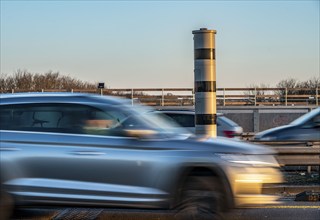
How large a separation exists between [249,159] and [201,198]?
27.1 inches

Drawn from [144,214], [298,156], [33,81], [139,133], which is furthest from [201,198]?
[33,81]

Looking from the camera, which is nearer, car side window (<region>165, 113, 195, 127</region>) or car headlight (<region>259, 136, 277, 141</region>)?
car headlight (<region>259, 136, 277, 141</region>)

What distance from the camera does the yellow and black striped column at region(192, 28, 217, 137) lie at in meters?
11.5

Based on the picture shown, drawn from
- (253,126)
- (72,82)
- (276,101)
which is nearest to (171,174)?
(253,126)

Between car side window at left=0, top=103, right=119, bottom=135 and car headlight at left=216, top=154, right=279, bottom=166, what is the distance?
4.31 feet

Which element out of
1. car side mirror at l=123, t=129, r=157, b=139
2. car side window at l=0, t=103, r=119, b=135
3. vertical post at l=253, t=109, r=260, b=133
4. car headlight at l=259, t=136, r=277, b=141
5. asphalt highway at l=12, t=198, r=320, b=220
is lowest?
asphalt highway at l=12, t=198, r=320, b=220

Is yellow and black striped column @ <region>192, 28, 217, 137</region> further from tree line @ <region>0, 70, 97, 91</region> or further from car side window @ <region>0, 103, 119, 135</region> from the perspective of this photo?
tree line @ <region>0, 70, 97, 91</region>

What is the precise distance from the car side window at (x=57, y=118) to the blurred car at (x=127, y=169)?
14 mm

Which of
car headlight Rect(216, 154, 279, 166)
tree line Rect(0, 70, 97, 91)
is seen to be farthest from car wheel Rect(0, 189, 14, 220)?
tree line Rect(0, 70, 97, 91)

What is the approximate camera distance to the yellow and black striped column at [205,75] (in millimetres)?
11469

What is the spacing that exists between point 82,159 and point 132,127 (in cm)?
65

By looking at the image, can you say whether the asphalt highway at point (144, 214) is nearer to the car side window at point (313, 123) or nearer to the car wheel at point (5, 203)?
the car wheel at point (5, 203)

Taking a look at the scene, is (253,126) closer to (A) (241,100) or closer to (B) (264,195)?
(A) (241,100)

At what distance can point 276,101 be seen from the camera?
38.8 metres
